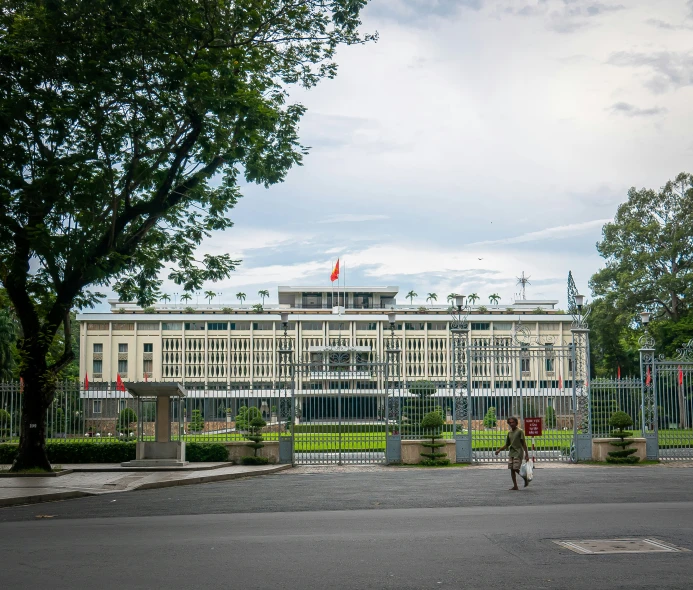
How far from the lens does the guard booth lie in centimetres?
2283

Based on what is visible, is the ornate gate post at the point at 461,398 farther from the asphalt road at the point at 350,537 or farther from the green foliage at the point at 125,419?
the green foliage at the point at 125,419

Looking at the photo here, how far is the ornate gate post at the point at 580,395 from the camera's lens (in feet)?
80.6

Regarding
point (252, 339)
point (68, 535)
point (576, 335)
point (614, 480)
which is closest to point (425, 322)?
point (252, 339)

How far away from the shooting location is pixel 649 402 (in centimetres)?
2567

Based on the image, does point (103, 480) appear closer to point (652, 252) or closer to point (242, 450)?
point (242, 450)

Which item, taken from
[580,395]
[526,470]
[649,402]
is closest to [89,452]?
[526,470]

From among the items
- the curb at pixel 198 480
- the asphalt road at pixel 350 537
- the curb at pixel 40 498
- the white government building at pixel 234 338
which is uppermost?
the white government building at pixel 234 338

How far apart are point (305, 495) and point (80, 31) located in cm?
1043

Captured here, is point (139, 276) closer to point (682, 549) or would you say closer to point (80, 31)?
point (80, 31)

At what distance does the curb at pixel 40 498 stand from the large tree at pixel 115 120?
15.6ft

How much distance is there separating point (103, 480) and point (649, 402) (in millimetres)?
16322

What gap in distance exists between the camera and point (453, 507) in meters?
13.7

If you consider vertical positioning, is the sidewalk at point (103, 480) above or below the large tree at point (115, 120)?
below

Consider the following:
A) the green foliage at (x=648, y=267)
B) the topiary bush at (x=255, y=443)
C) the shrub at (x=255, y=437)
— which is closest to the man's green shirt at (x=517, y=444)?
the topiary bush at (x=255, y=443)
